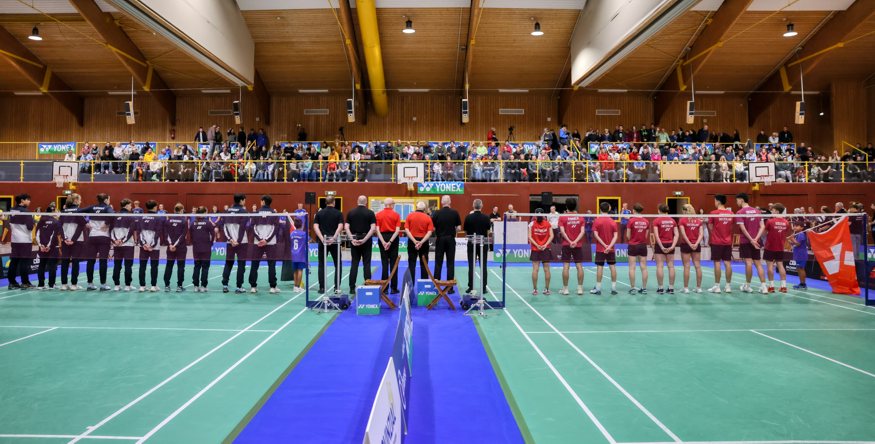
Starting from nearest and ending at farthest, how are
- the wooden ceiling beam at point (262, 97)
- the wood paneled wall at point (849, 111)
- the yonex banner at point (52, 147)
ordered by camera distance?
the wooden ceiling beam at point (262, 97), the wood paneled wall at point (849, 111), the yonex banner at point (52, 147)

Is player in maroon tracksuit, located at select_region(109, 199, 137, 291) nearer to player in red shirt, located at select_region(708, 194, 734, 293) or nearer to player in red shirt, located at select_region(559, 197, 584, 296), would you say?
player in red shirt, located at select_region(559, 197, 584, 296)

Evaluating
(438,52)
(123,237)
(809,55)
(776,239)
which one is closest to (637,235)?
(776,239)

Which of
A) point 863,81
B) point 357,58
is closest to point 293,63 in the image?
point 357,58

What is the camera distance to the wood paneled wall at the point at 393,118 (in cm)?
2731

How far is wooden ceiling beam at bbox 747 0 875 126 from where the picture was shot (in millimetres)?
19391

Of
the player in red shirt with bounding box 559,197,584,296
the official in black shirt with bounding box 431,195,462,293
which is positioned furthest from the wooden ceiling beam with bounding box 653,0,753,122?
the official in black shirt with bounding box 431,195,462,293

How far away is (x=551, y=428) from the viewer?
3.73m

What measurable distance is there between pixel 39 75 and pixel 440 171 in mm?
23108

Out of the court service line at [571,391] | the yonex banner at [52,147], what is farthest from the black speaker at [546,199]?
the yonex banner at [52,147]

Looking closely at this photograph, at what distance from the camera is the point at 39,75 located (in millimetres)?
23984

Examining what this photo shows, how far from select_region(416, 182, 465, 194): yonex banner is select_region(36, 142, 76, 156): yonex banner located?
2232 cm

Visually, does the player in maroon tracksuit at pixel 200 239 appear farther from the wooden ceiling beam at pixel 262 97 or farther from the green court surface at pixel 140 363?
the wooden ceiling beam at pixel 262 97

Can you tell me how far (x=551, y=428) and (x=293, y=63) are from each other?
983 inches

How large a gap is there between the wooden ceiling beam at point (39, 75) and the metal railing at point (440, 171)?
552cm
